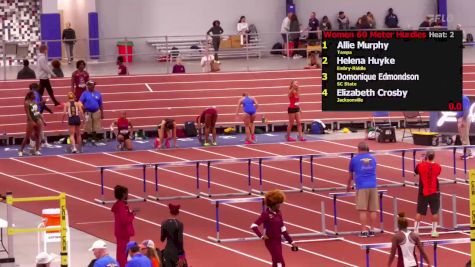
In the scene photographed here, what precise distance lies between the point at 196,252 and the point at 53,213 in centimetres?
292

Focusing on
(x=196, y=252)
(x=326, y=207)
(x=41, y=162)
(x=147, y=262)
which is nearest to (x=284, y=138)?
(x=41, y=162)

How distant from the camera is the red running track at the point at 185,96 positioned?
40.0 m

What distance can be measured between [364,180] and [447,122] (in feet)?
39.7

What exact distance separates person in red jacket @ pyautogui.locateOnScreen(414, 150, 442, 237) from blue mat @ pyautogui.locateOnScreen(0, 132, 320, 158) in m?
12.9

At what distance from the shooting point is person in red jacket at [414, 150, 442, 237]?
24775 mm

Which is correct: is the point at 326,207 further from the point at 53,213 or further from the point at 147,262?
the point at 147,262

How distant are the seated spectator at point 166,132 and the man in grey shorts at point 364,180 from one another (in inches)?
461

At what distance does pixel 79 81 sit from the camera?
3828 cm

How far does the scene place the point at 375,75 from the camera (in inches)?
952

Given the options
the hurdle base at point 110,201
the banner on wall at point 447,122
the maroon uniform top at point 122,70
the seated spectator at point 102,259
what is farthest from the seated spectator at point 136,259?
the maroon uniform top at point 122,70

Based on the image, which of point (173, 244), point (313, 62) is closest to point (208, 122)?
point (313, 62)

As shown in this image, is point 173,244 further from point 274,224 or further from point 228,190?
point 228,190

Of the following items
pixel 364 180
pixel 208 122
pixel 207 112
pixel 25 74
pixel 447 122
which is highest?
pixel 25 74
